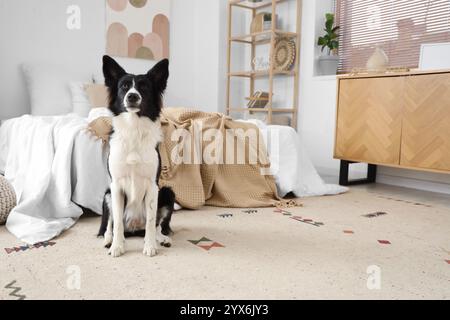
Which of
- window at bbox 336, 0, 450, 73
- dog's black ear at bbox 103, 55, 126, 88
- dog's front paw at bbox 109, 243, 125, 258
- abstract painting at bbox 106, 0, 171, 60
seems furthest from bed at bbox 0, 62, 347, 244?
abstract painting at bbox 106, 0, 171, 60

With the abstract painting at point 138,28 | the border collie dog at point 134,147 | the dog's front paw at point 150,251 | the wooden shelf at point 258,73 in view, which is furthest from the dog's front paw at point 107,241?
the abstract painting at point 138,28

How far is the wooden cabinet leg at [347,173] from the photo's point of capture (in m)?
3.57

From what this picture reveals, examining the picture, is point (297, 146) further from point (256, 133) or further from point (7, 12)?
point (7, 12)

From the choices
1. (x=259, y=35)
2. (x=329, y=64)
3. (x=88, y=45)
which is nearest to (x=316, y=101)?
(x=329, y=64)

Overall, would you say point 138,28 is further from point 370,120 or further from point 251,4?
point 370,120

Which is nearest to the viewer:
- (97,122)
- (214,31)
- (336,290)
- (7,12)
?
(336,290)

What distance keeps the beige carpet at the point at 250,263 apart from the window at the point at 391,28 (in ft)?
6.29

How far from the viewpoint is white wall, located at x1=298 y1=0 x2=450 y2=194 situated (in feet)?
13.4

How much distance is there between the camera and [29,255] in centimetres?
164

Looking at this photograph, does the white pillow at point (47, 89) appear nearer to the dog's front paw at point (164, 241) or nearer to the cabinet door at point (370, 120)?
the dog's front paw at point (164, 241)

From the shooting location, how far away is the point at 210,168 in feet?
8.80

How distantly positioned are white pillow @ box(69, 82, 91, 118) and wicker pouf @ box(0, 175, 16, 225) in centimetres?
160

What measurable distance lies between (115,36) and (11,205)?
2.92m
